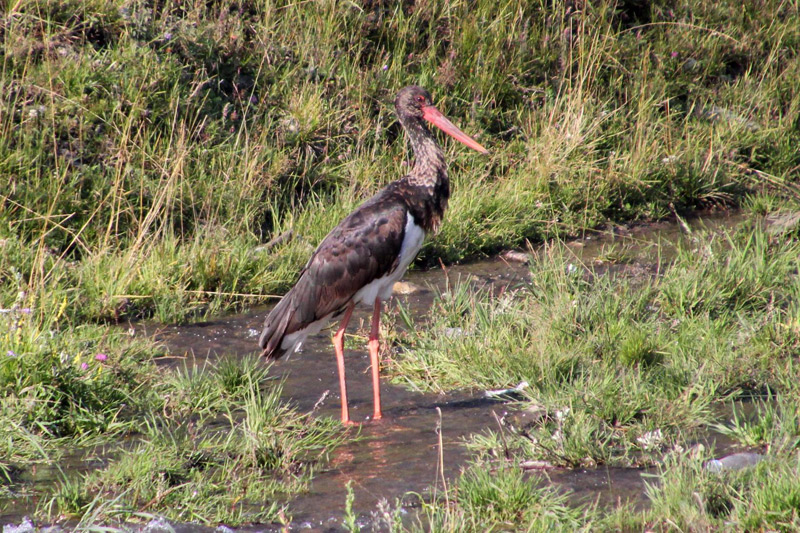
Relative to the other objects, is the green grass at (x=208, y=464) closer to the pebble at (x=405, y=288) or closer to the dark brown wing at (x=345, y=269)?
Answer: the dark brown wing at (x=345, y=269)

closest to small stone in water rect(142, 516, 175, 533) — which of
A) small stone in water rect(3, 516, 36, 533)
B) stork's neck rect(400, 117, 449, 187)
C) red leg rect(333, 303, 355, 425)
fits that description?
small stone in water rect(3, 516, 36, 533)

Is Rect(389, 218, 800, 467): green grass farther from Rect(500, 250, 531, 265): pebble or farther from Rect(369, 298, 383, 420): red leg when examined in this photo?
Rect(500, 250, 531, 265): pebble

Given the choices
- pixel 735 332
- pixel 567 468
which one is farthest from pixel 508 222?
pixel 567 468

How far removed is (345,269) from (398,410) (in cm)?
83

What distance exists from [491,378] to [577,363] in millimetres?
443

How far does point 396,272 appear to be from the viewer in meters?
5.19

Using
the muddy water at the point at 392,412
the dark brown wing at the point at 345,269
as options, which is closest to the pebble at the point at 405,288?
the muddy water at the point at 392,412

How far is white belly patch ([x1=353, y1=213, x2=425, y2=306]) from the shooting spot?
5.12m

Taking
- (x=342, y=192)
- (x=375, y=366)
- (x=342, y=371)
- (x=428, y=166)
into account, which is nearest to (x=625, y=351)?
(x=375, y=366)

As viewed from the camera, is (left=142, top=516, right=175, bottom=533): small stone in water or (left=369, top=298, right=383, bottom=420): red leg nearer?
(left=142, top=516, right=175, bottom=533): small stone in water

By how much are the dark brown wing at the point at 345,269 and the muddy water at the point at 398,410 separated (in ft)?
1.33

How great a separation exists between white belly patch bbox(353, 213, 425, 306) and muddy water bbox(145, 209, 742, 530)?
482mm

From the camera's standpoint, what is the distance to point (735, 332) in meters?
4.94

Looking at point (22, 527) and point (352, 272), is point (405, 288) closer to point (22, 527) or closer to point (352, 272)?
point (352, 272)
